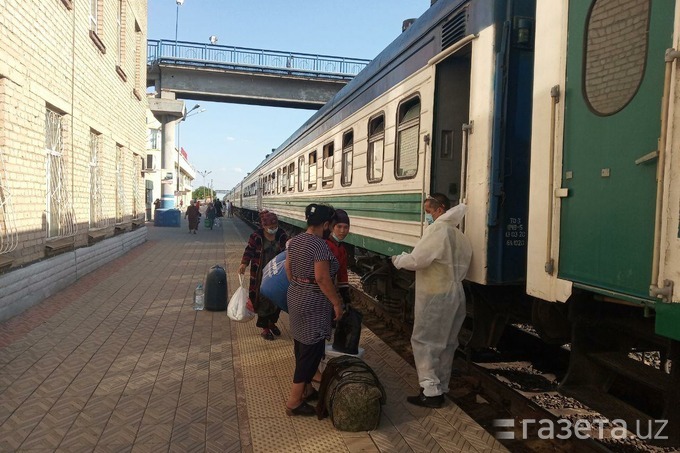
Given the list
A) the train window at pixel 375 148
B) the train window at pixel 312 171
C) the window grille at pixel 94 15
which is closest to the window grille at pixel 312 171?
the train window at pixel 312 171

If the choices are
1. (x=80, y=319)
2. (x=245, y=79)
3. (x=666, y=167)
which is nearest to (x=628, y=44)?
(x=666, y=167)

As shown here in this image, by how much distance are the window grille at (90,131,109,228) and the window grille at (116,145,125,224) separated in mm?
2141

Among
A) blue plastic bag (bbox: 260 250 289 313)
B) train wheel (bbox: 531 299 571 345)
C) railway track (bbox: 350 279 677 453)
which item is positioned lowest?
railway track (bbox: 350 279 677 453)

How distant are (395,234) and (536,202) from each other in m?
2.60

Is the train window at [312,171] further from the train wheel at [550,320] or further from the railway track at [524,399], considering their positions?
the train wheel at [550,320]

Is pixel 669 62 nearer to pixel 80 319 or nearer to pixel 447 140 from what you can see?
pixel 447 140

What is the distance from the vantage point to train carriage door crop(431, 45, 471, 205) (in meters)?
5.26

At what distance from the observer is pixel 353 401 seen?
382 cm

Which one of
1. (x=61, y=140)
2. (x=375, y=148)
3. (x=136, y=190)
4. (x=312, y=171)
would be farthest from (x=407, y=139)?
(x=136, y=190)

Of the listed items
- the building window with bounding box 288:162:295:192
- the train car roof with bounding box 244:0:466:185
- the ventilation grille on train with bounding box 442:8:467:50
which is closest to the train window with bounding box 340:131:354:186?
the train car roof with bounding box 244:0:466:185

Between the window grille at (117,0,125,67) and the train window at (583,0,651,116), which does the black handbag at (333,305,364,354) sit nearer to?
the train window at (583,0,651,116)

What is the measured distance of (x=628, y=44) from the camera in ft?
9.96

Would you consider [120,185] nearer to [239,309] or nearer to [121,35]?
[121,35]

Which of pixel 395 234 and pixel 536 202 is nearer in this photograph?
pixel 536 202
